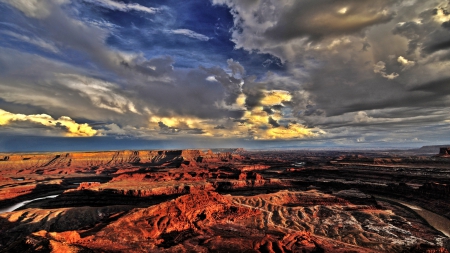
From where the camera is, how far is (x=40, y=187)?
80062mm

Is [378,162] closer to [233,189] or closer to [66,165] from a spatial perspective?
[233,189]

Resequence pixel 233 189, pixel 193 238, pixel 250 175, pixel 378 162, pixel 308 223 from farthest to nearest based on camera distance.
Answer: pixel 378 162 → pixel 250 175 → pixel 233 189 → pixel 308 223 → pixel 193 238

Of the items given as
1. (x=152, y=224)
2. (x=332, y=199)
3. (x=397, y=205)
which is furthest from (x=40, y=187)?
(x=397, y=205)

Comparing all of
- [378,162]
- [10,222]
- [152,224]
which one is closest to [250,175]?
[152,224]

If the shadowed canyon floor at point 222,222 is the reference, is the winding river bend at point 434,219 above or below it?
below

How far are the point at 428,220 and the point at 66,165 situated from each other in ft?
625

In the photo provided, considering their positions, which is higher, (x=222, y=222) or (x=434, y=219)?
(x=222, y=222)

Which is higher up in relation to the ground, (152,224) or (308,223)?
(152,224)

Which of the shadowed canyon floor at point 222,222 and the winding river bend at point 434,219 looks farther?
the winding river bend at point 434,219

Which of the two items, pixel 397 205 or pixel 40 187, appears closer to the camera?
pixel 397 205

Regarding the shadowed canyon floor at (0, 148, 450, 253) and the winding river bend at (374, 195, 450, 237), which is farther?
the winding river bend at (374, 195, 450, 237)

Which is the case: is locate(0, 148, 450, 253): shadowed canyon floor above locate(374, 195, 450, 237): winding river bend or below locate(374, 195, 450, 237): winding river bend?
above

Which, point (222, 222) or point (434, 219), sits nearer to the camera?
point (222, 222)

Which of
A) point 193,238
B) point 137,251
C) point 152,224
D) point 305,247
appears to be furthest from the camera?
A: point 152,224
